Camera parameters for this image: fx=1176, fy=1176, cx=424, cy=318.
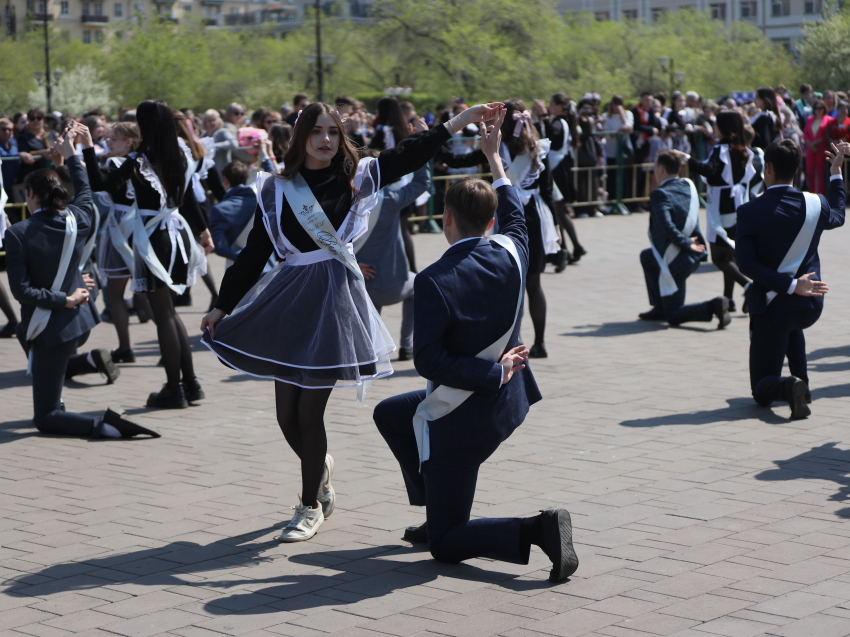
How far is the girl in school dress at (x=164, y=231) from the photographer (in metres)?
7.18

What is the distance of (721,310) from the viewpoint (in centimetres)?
1019

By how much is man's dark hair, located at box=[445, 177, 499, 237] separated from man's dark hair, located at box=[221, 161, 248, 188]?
5.62 metres

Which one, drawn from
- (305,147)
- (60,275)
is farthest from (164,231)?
(305,147)

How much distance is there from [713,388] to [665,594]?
3.91 m

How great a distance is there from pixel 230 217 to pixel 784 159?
4.61 meters

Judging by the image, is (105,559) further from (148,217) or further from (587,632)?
(148,217)

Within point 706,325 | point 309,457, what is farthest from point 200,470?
point 706,325

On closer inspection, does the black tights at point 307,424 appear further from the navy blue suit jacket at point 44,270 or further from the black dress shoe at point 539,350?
the black dress shoe at point 539,350

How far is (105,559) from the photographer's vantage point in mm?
4840

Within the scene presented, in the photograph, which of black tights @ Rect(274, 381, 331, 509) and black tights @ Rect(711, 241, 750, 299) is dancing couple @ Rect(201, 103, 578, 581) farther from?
black tights @ Rect(711, 241, 750, 299)

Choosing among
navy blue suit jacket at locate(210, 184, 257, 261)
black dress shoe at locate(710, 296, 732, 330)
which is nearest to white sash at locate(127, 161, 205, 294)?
navy blue suit jacket at locate(210, 184, 257, 261)

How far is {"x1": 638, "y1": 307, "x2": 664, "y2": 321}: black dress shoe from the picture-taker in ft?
35.0

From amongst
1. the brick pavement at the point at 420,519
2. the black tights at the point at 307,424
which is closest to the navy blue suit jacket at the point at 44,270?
the brick pavement at the point at 420,519

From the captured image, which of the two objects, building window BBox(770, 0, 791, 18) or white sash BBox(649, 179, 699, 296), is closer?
white sash BBox(649, 179, 699, 296)
